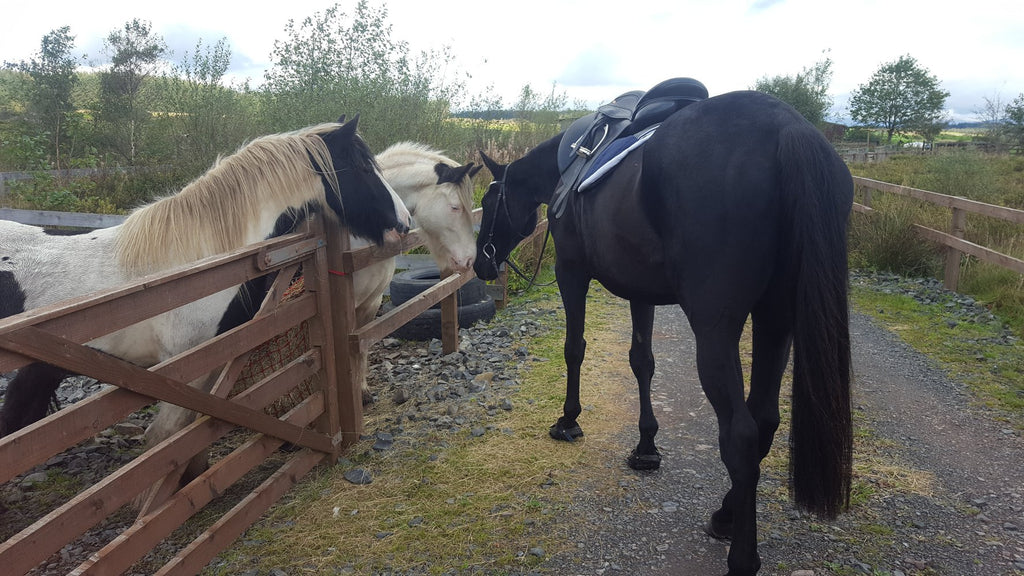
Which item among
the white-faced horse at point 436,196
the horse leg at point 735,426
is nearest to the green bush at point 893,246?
the white-faced horse at point 436,196

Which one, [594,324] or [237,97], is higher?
[237,97]

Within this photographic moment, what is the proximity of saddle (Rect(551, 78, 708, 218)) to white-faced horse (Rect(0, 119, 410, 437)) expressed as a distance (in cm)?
114

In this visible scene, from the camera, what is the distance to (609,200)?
9.07ft

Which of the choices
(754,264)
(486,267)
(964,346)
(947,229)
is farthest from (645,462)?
(947,229)

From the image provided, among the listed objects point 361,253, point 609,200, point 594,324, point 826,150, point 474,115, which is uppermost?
point 474,115

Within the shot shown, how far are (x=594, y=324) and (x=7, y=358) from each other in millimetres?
5398

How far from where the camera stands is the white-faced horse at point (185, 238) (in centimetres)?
270

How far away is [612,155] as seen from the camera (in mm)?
2902

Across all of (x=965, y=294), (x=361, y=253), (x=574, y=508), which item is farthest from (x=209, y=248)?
(x=965, y=294)

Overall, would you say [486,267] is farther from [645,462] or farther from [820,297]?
[820,297]

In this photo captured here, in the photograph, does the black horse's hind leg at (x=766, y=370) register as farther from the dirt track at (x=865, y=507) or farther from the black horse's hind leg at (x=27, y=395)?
the black horse's hind leg at (x=27, y=395)

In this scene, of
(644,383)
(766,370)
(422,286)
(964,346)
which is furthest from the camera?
(422,286)

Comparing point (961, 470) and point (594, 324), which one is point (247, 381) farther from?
point (961, 470)

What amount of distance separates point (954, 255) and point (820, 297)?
668 centimetres
